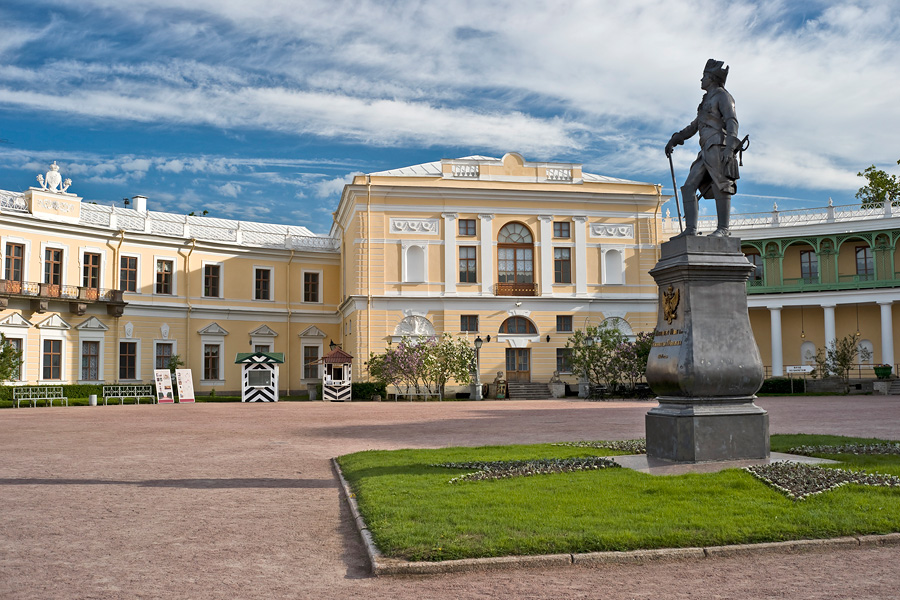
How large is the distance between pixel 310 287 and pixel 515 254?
1175 centimetres

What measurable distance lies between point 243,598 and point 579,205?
3365 cm

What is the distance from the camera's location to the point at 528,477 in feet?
26.5

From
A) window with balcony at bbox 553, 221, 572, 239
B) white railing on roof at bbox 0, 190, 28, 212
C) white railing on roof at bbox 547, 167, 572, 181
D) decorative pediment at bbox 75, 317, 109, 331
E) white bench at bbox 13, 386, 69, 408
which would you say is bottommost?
white bench at bbox 13, 386, 69, 408

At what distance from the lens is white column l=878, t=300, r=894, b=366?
126ft

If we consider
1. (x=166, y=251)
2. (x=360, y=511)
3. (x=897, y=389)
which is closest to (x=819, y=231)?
(x=897, y=389)

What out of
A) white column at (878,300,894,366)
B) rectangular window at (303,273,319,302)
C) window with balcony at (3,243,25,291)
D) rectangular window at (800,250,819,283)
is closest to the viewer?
window with balcony at (3,243,25,291)

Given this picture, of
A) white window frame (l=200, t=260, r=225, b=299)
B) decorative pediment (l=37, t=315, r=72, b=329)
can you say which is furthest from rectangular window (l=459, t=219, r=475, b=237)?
decorative pediment (l=37, t=315, r=72, b=329)

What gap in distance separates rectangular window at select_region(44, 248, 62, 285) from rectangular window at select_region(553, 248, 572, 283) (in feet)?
72.1

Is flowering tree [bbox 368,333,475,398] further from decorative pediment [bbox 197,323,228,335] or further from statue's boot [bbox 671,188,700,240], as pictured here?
statue's boot [bbox 671,188,700,240]

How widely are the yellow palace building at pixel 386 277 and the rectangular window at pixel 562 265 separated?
8 centimetres

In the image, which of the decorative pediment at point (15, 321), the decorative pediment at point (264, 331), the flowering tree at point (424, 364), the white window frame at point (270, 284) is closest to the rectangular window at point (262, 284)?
the white window frame at point (270, 284)

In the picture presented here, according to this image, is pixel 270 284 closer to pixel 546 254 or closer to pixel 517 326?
pixel 517 326

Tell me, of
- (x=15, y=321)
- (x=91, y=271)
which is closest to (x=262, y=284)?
(x=91, y=271)

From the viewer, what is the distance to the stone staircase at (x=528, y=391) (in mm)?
34312
